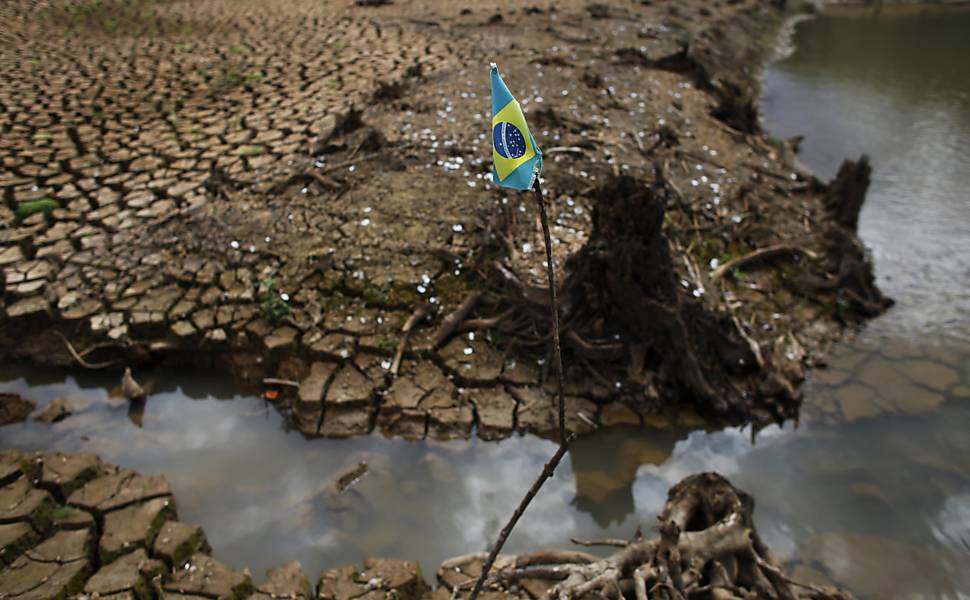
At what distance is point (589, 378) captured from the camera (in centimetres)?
409

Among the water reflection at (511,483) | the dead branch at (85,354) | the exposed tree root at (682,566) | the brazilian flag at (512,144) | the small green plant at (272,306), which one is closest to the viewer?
the brazilian flag at (512,144)

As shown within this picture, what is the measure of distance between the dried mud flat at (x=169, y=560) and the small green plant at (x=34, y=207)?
8.94 ft

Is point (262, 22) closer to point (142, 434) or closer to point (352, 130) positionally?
point (352, 130)

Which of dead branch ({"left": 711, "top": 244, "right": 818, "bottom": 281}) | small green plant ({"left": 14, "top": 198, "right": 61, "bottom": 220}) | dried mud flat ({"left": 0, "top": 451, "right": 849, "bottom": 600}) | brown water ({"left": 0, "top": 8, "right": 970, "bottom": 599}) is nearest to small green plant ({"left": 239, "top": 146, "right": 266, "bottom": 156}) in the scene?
small green plant ({"left": 14, "top": 198, "right": 61, "bottom": 220})

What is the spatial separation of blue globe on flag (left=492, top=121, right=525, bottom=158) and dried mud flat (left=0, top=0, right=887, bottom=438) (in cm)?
246

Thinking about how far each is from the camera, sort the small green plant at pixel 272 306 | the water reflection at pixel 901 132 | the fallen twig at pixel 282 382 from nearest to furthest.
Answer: the fallen twig at pixel 282 382, the small green plant at pixel 272 306, the water reflection at pixel 901 132

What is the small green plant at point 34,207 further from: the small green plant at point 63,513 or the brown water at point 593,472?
the small green plant at point 63,513

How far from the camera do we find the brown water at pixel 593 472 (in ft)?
10.7

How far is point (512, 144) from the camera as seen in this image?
5.28 ft

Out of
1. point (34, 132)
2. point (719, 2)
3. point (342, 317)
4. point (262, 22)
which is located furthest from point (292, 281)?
point (719, 2)

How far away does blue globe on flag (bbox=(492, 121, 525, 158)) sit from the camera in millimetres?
1595

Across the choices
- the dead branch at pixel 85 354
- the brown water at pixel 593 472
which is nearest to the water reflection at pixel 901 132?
the brown water at pixel 593 472

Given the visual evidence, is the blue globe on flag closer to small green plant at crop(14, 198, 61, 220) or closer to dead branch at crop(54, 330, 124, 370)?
dead branch at crop(54, 330, 124, 370)

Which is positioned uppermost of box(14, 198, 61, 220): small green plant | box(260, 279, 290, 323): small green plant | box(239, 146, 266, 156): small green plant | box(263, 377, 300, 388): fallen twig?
box(239, 146, 266, 156): small green plant
